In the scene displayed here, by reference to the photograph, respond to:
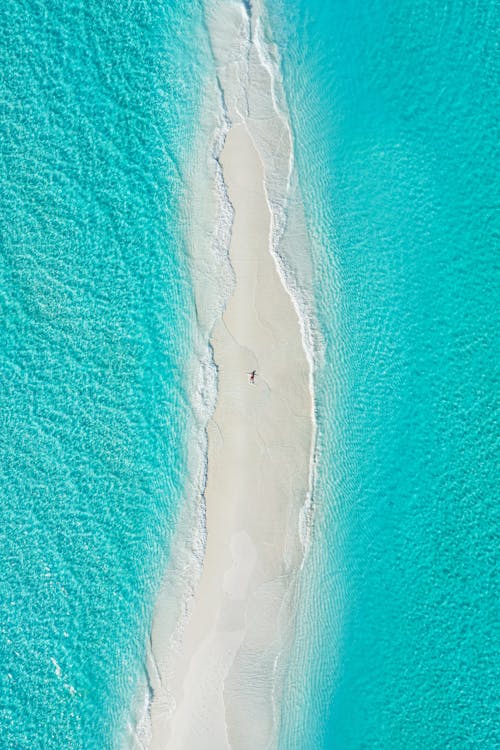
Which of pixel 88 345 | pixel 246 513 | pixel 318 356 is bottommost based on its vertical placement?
pixel 246 513

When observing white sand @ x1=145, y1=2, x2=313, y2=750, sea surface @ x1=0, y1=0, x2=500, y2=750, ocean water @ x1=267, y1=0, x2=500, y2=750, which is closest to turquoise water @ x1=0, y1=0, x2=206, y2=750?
sea surface @ x1=0, y1=0, x2=500, y2=750

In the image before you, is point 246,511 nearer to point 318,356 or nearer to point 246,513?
point 246,513

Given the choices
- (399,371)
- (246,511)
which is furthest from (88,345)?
(399,371)

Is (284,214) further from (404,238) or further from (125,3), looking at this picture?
(125,3)

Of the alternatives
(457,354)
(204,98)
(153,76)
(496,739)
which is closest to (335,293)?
(457,354)

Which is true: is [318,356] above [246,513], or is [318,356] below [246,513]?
above

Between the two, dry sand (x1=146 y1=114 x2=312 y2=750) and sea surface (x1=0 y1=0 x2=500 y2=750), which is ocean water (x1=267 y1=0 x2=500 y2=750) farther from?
dry sand (x1=146 y1=114 x2=312 y2=750)

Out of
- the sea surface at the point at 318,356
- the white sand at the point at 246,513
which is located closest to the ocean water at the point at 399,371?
the sea surface at the point at 318,356
